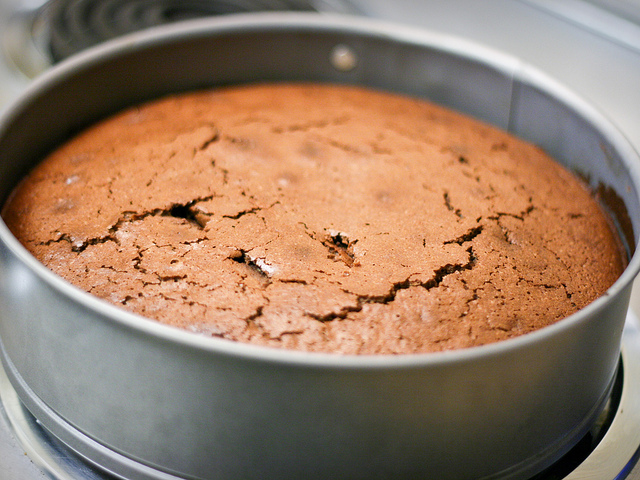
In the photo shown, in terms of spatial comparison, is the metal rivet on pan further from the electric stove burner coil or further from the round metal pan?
the round metal pan

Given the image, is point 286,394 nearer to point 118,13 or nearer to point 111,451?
point 111,451

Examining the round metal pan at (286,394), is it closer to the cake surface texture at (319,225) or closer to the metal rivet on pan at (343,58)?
the cake surface texture at (319,225)

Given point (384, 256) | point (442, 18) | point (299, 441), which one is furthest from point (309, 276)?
point (442, 18)

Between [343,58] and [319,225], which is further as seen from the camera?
[343,58]

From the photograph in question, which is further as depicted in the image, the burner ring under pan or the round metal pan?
the burner ring under pan

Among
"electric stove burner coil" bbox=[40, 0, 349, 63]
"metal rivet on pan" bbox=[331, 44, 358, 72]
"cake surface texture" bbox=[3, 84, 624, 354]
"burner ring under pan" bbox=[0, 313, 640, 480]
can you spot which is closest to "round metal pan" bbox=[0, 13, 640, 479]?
"burner ring under pan" bbox=[0, 313, 640, 480]

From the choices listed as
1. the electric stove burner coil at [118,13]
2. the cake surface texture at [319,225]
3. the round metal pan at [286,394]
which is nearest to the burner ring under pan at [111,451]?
the round metal pan at [286,394]

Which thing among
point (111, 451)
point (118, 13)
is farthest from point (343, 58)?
point (111, 451)
